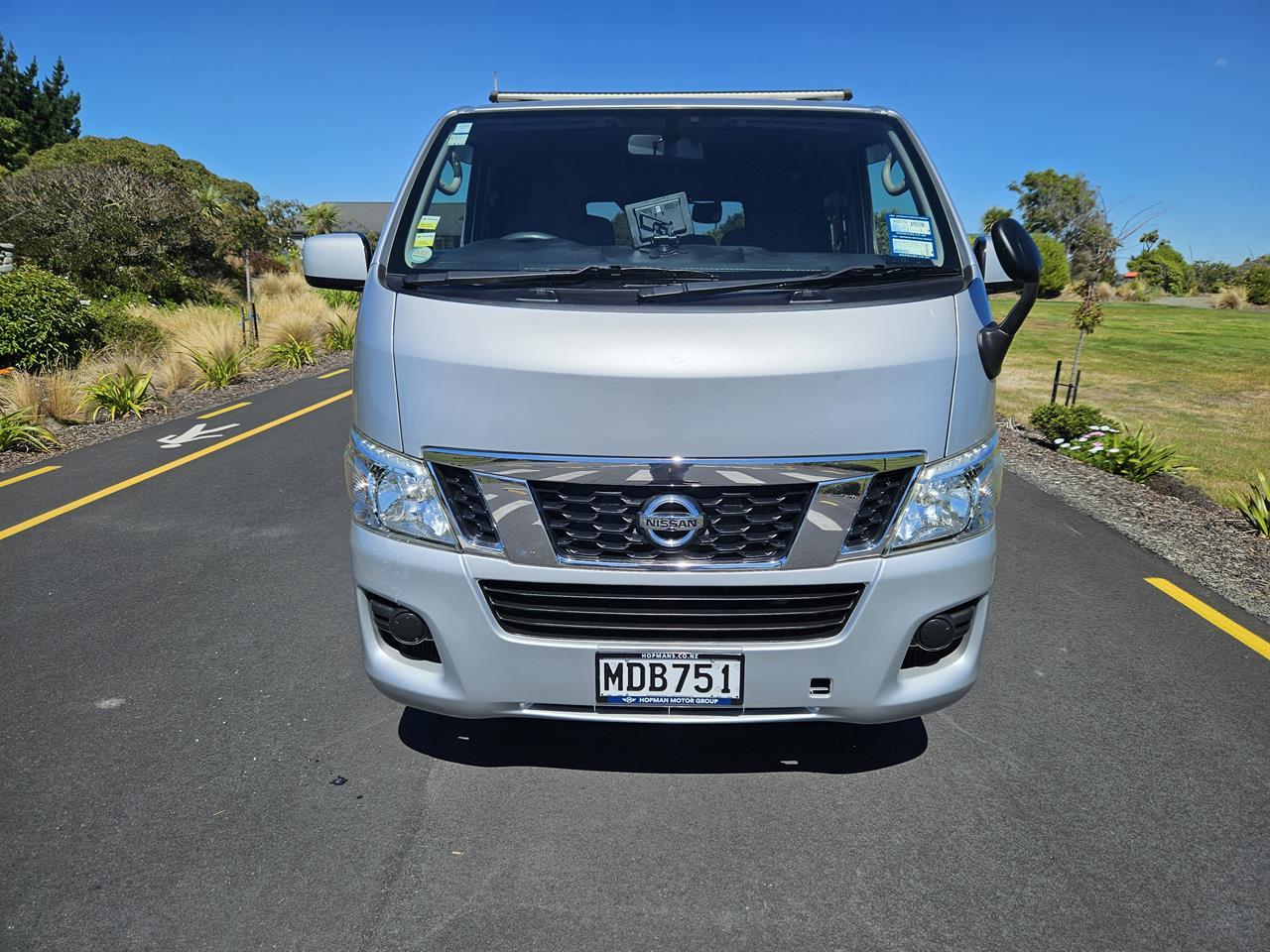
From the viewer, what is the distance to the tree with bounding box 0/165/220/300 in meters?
26.5

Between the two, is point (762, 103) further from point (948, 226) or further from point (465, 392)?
point (465, 392)

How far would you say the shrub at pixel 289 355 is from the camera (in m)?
17.8

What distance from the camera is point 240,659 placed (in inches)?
168

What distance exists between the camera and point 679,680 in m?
2.84

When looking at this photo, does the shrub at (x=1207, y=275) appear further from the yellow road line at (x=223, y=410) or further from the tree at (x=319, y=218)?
the tree at (x=319, y=218)

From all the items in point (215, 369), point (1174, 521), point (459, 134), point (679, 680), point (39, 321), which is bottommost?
point (215, 369)

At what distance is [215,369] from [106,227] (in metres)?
16.3

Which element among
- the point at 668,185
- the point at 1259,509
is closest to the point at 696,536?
the point at 668,185

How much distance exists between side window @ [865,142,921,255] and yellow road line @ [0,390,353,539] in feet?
9.65

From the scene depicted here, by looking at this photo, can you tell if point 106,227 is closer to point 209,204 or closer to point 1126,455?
point 209,204

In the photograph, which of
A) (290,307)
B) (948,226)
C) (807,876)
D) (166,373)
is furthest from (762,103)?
(290,307)

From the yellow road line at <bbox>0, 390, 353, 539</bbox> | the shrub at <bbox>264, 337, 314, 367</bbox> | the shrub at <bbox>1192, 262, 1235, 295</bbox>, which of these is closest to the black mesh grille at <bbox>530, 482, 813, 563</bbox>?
the yellow road line at <bbox>0, 390, 353, 539</bbox>

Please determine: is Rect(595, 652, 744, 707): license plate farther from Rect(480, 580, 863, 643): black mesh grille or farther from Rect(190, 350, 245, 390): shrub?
Rect(190, 350, 245, 390): shrub

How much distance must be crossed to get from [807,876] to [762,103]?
9.24 ft
